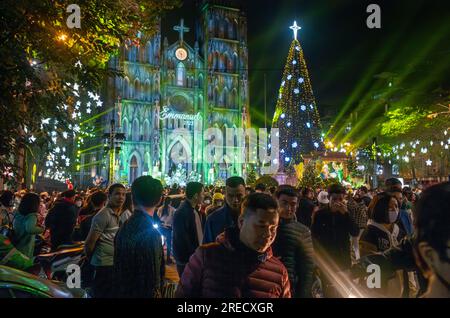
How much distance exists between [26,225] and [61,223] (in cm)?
91

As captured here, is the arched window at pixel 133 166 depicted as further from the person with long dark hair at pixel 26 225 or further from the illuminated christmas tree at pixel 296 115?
the person with long dark hair at pixel 26 225

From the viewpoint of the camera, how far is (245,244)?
8.54ft

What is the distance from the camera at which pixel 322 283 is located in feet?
16.6

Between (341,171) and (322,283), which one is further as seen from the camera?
(341,171)

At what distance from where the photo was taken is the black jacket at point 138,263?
11.2 feet

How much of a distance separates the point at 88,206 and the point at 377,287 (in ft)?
18.6

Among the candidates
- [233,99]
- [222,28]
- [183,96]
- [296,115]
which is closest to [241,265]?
[296,115]

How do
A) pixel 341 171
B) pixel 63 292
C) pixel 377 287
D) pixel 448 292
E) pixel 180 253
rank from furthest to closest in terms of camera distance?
pixel 341 171 < pixel 180 253 < pixel 63 292 < pixel 377 287 < pixel 448 292

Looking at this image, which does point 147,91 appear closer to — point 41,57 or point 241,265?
point 41,57

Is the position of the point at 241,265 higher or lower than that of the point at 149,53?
lower

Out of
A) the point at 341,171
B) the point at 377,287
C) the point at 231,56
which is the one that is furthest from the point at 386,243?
the point at 231,56

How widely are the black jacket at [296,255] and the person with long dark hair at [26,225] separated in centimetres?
411

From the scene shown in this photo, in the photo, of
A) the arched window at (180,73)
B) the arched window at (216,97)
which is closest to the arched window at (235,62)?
the arched window at (216,97)

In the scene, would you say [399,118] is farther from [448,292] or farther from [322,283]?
[448,292]
